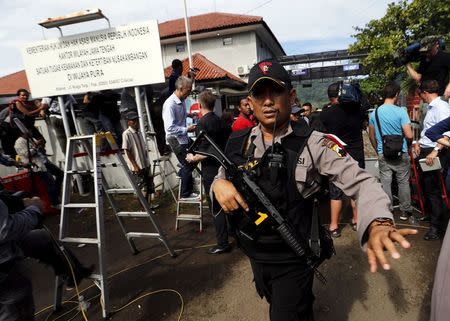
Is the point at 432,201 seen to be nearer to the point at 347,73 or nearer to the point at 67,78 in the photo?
the point at 67,78

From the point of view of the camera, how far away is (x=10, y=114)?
636cm

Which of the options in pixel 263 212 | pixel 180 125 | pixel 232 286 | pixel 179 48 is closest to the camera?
pixel 263 212

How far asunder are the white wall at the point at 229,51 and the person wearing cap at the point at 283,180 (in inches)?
935

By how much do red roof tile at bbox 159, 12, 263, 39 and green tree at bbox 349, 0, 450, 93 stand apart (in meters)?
9.09

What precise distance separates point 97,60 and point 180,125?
2702 millimetres

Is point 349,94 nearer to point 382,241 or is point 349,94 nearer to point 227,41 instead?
point 382,241

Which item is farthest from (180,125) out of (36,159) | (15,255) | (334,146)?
(334,146)

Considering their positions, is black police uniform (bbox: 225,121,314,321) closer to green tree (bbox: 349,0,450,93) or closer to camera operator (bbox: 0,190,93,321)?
camera operator (bbox: 0,190,93,321)

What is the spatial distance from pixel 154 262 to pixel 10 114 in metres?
5.33

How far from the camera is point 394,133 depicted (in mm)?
4109

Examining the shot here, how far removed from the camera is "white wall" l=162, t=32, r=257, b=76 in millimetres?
24609

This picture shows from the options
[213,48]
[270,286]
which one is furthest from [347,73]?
[270,286]

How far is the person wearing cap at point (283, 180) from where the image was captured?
1.61m

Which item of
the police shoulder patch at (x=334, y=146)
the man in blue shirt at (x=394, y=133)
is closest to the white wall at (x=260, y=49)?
the man in blue shirt at (x=394, y=133)
